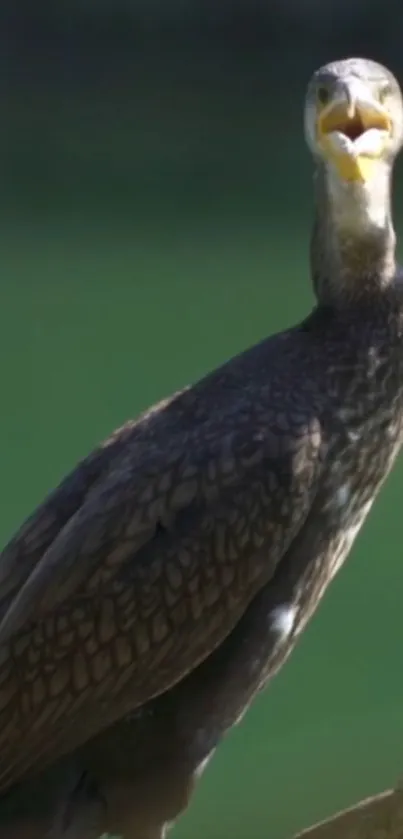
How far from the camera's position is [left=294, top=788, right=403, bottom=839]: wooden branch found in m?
2.42

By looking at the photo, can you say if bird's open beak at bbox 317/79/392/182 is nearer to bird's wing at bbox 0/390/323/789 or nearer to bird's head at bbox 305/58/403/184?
bird's head at bbox 305/58/403/184

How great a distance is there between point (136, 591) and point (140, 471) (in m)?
0.14

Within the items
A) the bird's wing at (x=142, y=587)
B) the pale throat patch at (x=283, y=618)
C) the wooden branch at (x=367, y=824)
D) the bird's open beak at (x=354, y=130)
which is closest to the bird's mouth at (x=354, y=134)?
the bird's open beak at (x=354, y=130)

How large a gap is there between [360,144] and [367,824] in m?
0.79

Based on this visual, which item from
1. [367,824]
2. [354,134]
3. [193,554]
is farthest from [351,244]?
[367,824]

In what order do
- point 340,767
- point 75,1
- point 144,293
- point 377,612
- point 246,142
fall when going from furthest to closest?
point 75,1
point 246,142
point 144,293
point 377,612
point 340,767

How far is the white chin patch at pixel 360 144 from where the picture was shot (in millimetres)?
2400

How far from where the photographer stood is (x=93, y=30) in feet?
38.4

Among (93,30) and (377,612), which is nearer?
(377,612)

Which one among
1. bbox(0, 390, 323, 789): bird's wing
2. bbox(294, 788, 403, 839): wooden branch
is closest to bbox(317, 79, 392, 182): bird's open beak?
bbox(0, 390, 323, 789): bird's wing

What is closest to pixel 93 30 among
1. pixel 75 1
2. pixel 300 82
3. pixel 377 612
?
pixel 75 1

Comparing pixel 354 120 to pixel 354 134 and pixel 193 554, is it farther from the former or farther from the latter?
pixel 193 554

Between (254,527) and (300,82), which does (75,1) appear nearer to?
(300,82)

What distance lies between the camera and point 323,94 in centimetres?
248
